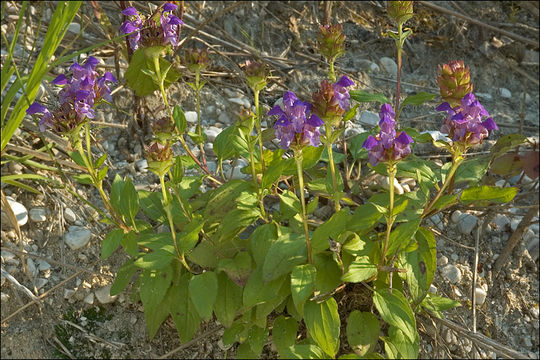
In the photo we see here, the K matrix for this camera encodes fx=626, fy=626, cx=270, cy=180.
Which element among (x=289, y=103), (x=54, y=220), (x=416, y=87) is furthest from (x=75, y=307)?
(x=416, y=87)

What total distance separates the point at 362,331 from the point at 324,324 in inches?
8.4

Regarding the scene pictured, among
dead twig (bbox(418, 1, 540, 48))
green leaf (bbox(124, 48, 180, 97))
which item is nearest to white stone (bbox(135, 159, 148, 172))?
green leaf (bbox(124, 48, 180, 97))

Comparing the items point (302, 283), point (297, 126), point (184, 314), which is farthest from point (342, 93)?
point (184, 314)

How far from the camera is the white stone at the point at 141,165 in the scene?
2.75m

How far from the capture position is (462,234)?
8.70 feet

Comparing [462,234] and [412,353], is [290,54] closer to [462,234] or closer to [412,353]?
[462,234]

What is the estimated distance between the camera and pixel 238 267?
6.68 feet

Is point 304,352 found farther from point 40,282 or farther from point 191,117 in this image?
point 191,117

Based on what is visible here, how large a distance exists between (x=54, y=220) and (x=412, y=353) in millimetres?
1456

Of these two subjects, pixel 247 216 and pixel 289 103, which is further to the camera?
pixel 247 216

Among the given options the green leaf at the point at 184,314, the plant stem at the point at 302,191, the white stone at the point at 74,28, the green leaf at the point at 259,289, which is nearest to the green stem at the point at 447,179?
the plant stem at the point at 302,191

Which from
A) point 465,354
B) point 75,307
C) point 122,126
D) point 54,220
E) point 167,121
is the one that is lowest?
point 465,354

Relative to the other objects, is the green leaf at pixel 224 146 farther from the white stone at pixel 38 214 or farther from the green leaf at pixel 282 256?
the white stone at pixel 38 214

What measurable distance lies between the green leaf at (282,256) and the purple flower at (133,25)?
2.84 ft
